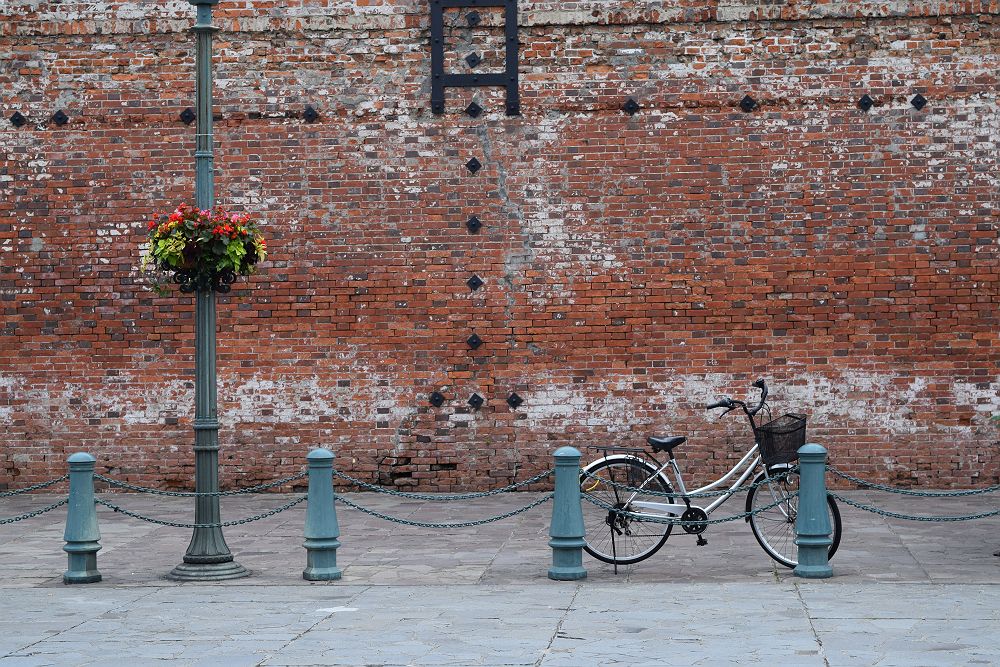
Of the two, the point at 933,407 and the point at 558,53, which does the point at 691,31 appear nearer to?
the point at 558,53

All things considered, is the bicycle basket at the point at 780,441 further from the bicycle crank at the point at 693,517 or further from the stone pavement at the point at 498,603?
the stone pavement at the point at 498,603

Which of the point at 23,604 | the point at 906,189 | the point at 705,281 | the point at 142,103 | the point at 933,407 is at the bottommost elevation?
the point at 23,604

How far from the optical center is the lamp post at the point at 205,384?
915 centimetres

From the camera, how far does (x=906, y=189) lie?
42.4 feet

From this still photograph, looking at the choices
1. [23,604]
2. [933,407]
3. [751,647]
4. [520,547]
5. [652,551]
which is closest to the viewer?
[751,647]

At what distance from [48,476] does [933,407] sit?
8.89 m

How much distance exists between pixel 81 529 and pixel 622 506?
149 inches

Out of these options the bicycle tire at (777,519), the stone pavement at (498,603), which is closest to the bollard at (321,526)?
the stone pavement at (498,603)

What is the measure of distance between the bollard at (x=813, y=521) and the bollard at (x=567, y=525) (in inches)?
57.2

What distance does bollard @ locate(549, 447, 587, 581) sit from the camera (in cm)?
883

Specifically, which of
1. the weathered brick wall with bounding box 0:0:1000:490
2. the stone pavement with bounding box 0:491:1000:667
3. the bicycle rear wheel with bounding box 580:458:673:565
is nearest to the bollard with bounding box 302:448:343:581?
the stone pavement with bounding box 0:491:1000:667

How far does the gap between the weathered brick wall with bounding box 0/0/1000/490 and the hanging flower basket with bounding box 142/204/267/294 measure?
3993mm

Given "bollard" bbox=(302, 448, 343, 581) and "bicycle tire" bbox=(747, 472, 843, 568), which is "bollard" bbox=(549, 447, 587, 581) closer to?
"bicycle tire" bbox=(747, 472, 843, 568)

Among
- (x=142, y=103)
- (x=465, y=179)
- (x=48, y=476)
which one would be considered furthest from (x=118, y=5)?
(x=48, y=476)
